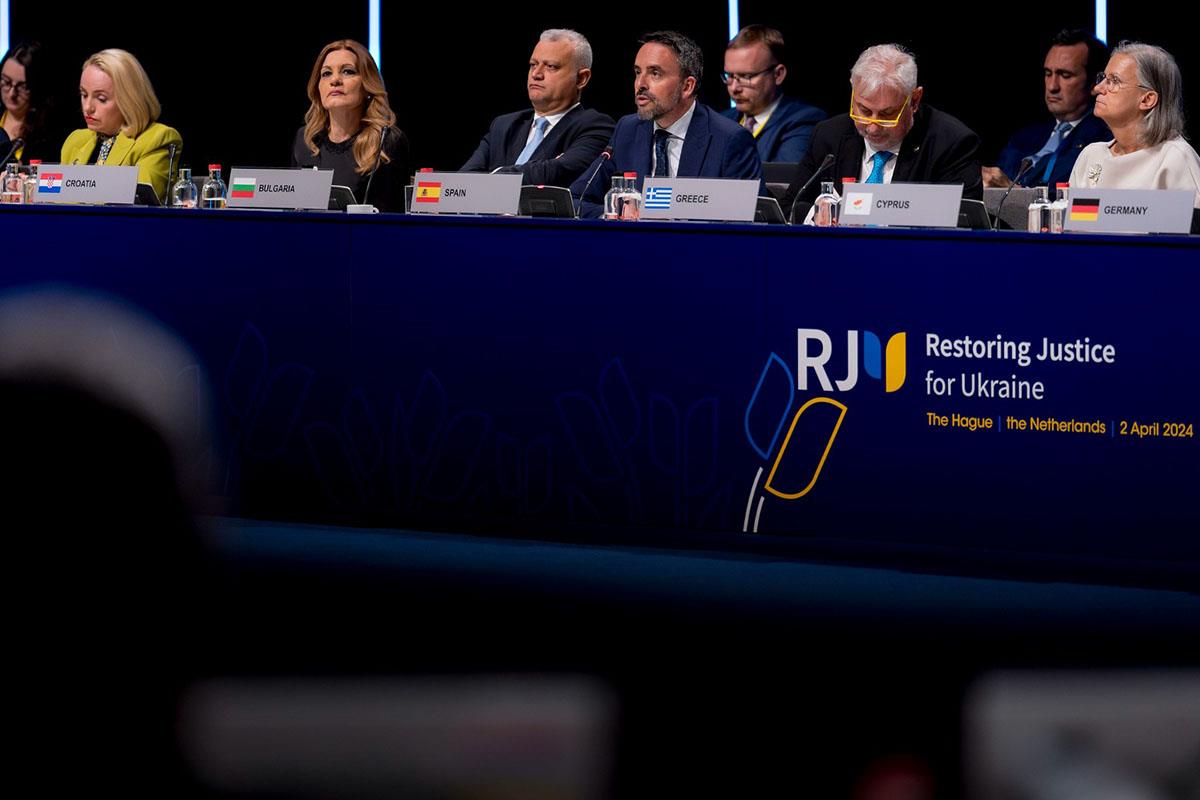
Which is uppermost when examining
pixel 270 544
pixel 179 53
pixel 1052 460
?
pixel 179 53

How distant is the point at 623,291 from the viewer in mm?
3596

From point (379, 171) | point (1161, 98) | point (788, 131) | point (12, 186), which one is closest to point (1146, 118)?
point (1161, 98)

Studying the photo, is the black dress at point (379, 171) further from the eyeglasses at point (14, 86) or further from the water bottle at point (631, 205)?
the eyeglasses at point (14, 86)

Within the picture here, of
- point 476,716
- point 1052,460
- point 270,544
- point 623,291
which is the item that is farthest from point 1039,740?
point 270,544

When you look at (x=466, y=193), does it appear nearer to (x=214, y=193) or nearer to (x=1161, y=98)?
(x=214, y=193)

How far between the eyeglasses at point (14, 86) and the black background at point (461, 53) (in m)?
0.44

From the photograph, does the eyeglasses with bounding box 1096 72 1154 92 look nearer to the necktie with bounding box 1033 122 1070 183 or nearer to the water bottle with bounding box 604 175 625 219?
the water bottle with bounding box 604 175 625 219

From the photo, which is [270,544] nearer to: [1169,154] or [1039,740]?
[1169,154]

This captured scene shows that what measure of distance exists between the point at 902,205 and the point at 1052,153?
218cm

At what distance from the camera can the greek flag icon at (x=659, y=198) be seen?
3.68m

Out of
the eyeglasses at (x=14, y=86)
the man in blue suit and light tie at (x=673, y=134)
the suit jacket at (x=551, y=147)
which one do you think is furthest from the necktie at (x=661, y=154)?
the eyeglasses at (x=14, y=86)

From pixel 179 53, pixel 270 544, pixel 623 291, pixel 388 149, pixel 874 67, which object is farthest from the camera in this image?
pixel 179 53

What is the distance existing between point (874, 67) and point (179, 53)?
445 centimetres

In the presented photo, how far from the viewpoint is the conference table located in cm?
324
